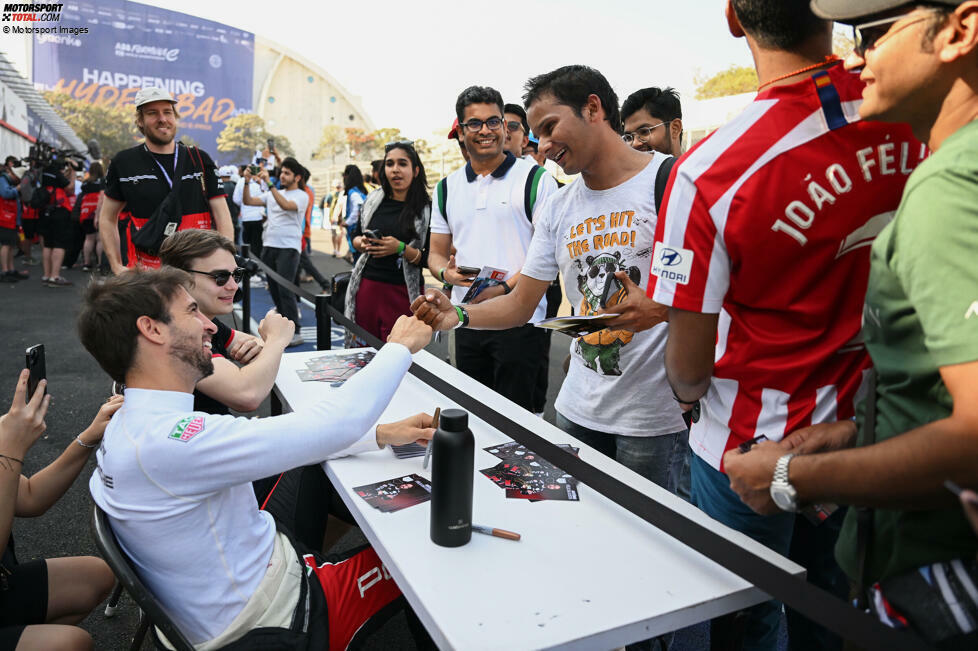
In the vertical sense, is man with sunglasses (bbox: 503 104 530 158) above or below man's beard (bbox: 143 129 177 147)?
above

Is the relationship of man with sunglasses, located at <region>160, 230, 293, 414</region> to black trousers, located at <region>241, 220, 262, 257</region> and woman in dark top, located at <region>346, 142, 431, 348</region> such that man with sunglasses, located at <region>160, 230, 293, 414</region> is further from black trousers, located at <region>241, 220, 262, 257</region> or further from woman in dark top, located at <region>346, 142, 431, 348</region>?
black trousers, located at <region>241, 220, 262, 257</region>

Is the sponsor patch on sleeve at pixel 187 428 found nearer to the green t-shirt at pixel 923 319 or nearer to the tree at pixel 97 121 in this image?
the green t-shirt at pixel 923 319

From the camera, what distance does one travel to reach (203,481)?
4.70ft

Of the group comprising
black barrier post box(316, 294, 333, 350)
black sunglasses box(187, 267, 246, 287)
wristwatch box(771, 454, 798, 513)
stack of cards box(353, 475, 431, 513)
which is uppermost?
black sunglasses box(187, 267, 246, 287)

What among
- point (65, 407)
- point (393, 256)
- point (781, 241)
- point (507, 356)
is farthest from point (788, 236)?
point (65, 407)

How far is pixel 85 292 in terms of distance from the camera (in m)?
1.70

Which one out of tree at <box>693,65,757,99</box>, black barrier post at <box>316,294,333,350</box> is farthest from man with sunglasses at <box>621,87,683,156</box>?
tree at <box>693,65,757,99</box>

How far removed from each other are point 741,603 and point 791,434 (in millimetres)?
367

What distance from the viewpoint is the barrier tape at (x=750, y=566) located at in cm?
95

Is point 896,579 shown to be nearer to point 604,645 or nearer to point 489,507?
point 604,645

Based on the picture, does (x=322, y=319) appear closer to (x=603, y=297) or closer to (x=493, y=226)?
(x=493, y=226)

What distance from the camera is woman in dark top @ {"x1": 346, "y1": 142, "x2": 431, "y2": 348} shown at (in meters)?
4.24

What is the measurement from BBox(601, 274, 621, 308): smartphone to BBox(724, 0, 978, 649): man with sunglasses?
3.55 feet

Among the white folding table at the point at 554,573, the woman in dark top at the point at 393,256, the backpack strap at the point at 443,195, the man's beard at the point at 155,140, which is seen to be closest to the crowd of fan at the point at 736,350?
the white folding table at the point at 554,573
